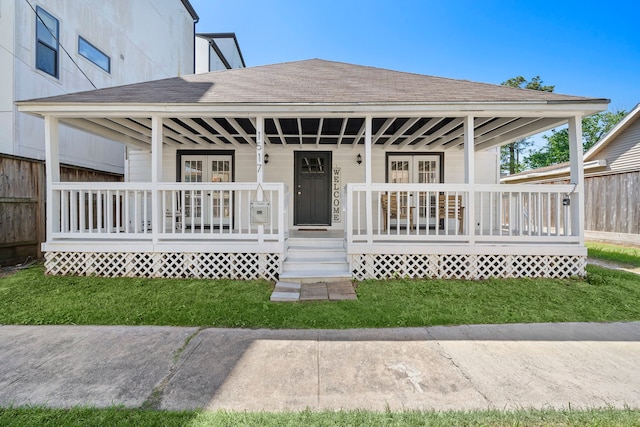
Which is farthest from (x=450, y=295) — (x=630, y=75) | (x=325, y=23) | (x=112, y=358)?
(x=630, y=75)

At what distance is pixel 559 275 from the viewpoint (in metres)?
4.97

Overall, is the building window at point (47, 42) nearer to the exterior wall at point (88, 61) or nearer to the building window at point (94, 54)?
the exterior wall at point (88, 61)

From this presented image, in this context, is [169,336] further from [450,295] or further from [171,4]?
[171,4]

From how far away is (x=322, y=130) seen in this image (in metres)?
6.59

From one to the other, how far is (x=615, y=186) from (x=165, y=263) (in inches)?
481

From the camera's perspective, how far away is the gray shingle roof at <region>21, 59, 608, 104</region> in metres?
4.78

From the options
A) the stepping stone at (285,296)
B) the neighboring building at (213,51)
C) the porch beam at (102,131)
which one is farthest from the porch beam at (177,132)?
the neighboring building at (213,51)

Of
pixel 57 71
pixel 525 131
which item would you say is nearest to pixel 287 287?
pixel 525 131

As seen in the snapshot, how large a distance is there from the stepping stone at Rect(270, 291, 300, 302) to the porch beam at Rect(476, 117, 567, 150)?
204 inches

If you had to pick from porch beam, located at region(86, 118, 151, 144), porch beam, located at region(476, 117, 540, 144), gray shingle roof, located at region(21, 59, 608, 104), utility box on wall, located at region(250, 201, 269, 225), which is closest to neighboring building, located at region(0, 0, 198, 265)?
porch beam, located at region(86, 118, 151, 144)

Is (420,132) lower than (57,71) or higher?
lower

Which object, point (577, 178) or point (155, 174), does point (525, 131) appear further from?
point (155, 174)

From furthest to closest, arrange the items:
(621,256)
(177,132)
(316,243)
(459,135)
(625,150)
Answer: (625,150), (621,256), (177,132), (459,135), (316,243)

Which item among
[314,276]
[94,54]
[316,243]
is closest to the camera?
[314,276]
